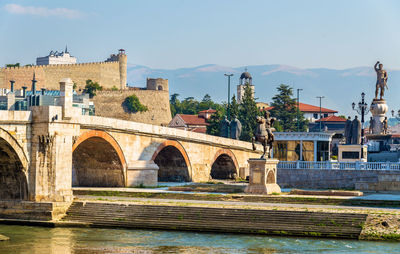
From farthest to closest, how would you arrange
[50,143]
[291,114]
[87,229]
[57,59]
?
[57,59] < [291,114] < [50,143] < [87,229]

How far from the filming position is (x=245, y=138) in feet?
295

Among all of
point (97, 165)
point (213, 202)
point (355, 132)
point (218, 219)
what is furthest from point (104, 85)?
point (218, 219)

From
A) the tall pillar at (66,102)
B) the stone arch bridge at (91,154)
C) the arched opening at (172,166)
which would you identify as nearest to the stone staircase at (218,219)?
the stone arch bridge at (91,154)

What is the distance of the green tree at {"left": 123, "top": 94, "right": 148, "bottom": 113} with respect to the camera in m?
119

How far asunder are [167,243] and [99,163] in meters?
17.6

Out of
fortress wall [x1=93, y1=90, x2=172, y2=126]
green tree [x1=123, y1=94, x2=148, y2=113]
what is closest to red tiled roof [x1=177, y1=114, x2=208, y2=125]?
fortress wall [x1=93, y1=90, x2=172, y2=126]

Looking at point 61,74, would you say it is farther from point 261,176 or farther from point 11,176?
point 261,176

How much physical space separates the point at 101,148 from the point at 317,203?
15595 mm

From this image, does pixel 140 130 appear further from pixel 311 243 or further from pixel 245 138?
pixel 245 138

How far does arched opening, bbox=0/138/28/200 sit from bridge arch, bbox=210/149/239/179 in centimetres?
2637

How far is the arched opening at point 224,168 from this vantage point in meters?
62.3

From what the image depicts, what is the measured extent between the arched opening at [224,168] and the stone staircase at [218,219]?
88.0ft

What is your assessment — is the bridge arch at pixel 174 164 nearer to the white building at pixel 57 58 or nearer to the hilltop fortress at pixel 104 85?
the hilltop fortress at pixel 104 85

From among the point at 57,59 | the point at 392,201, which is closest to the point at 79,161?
the point at 392,201
